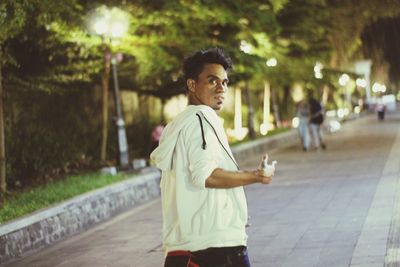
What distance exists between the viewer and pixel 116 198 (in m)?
11.4

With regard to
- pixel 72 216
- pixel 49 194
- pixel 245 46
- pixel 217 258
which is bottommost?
pixel 72 216

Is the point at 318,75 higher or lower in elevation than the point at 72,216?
higher

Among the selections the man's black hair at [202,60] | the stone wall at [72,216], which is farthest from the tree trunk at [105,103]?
the man's black hair at [202,60]

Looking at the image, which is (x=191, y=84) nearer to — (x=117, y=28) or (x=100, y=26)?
(x=100, y=26)

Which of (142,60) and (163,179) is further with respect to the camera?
(142,60)

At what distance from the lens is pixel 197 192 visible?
303cm

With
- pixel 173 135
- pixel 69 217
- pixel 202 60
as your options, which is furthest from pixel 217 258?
pixel 69 217

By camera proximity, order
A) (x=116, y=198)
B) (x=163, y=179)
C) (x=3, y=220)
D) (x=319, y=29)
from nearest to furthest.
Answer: (x=163, y=179) < (x=3, y=220) < (x=116, y=198) < (x=319, y=29)

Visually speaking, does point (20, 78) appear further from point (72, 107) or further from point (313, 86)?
point (313, 86)

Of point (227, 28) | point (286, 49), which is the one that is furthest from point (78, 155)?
point (286, 49)

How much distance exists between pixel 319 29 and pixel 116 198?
46.5 ft

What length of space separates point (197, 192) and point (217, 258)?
12.9 inches

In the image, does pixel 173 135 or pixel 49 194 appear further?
pixel 49 194

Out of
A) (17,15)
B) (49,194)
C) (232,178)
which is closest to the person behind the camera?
(232,178)
